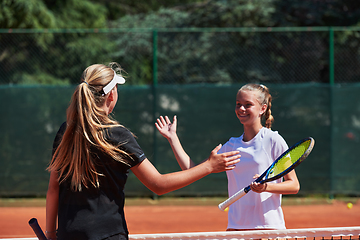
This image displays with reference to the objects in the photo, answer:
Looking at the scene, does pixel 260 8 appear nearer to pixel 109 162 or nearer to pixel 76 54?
pixel 76 54

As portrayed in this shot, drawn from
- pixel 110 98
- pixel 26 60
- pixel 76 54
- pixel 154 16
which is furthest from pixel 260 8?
pixel 110 98

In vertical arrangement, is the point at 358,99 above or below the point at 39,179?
above

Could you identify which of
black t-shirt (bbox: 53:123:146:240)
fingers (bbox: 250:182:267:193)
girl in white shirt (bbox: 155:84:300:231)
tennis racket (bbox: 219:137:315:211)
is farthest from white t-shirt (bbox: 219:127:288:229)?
black t-shirt (bbox: 53:123:146:240)

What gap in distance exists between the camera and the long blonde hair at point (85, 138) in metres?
1.65

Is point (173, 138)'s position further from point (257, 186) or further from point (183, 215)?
point (183, 215)

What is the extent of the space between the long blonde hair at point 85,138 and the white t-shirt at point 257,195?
1048 mm

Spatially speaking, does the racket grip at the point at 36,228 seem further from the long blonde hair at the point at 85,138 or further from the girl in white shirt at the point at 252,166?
the girl in white shirt at the point at 252,166

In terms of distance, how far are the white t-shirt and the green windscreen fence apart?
442 centimetres

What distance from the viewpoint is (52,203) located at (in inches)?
71.4

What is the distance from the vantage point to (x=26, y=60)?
9.20m

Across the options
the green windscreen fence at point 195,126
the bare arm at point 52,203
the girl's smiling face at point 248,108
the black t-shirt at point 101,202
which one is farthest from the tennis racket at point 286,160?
the green windscreen fence at point 195,126

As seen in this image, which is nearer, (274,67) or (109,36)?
(274,67)

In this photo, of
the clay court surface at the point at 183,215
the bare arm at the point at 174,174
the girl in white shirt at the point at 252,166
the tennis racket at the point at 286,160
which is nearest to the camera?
the bare arm at the point at 174,174

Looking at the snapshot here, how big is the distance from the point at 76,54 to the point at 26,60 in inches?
58.1
